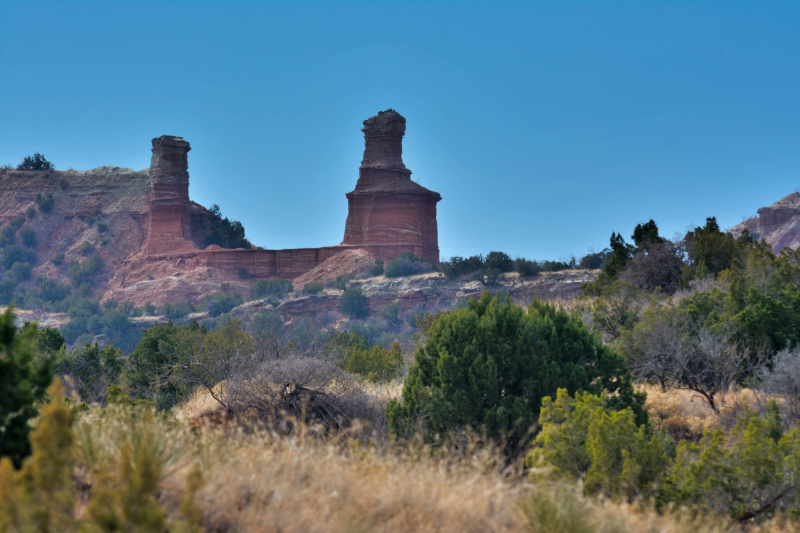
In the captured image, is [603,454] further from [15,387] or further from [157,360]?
[157,360]

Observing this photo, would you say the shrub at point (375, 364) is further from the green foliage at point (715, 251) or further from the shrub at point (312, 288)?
the shrub at point (312, 288)

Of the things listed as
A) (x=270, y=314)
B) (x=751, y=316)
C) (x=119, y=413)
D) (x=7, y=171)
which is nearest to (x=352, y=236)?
(x=270, y=314)

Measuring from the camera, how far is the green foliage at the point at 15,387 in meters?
4.60

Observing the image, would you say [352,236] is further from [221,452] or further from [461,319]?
[221,452]

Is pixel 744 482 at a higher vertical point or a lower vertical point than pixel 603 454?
lower

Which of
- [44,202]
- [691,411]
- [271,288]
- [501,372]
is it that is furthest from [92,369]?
[44,202]

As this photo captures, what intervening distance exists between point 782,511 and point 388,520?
527cm

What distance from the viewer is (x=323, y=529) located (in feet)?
14.3

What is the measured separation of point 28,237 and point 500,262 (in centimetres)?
4999

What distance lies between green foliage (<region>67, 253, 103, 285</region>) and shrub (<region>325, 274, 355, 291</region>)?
26.2 meters

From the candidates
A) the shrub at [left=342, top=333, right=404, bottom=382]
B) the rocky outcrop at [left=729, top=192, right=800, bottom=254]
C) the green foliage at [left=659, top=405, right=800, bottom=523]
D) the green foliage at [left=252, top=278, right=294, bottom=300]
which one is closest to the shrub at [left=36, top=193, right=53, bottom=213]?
the green foliage at [left=252, top=278, right=294, bottom=300]

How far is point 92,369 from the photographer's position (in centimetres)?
2520

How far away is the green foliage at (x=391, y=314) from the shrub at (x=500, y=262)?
8.73 meters

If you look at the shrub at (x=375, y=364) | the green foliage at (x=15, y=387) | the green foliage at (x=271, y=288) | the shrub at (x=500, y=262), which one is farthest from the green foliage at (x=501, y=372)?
the green foliage at (x=271, y=288)
